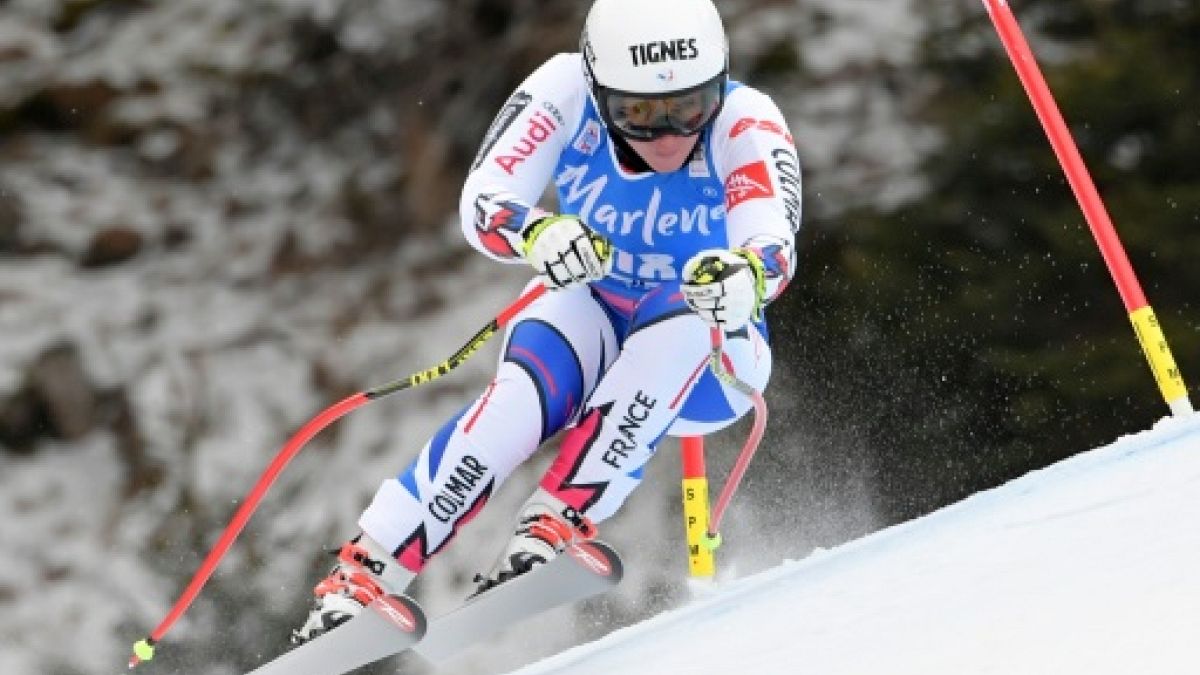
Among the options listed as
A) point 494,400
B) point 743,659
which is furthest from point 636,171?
point 743,659

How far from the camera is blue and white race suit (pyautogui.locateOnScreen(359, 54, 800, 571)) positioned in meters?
4.22

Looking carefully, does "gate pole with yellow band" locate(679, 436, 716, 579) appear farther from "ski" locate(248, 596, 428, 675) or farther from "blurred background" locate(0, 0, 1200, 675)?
"blurred background" locate(0, 0, 1200, 675)

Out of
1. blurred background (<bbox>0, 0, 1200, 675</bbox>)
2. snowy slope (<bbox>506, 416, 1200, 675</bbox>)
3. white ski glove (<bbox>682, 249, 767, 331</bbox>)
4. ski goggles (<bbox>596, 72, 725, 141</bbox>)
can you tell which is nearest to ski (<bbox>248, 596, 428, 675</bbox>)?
snowy slope (<bbox>506, 416, 1200, 675</bbox>)

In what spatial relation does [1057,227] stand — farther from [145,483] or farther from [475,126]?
[145,483]

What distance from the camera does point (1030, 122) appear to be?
919 centimetres

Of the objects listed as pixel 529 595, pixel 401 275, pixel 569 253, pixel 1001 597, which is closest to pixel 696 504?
pixel 529 595

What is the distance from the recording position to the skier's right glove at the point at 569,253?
3967 mm

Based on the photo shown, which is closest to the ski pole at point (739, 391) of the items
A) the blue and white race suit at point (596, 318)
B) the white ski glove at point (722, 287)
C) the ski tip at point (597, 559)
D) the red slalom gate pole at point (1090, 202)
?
the blue and white race suit at point (596, 318)

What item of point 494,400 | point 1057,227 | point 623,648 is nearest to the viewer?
point 623,648

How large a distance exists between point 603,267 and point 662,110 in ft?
1.20

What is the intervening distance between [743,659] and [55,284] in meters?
6.75

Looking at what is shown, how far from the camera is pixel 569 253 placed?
397 centimetres

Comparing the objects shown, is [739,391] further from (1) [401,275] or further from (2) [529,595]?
(1) [401,275]

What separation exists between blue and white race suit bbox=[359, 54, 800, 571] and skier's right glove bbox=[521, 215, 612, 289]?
0.41 ft
